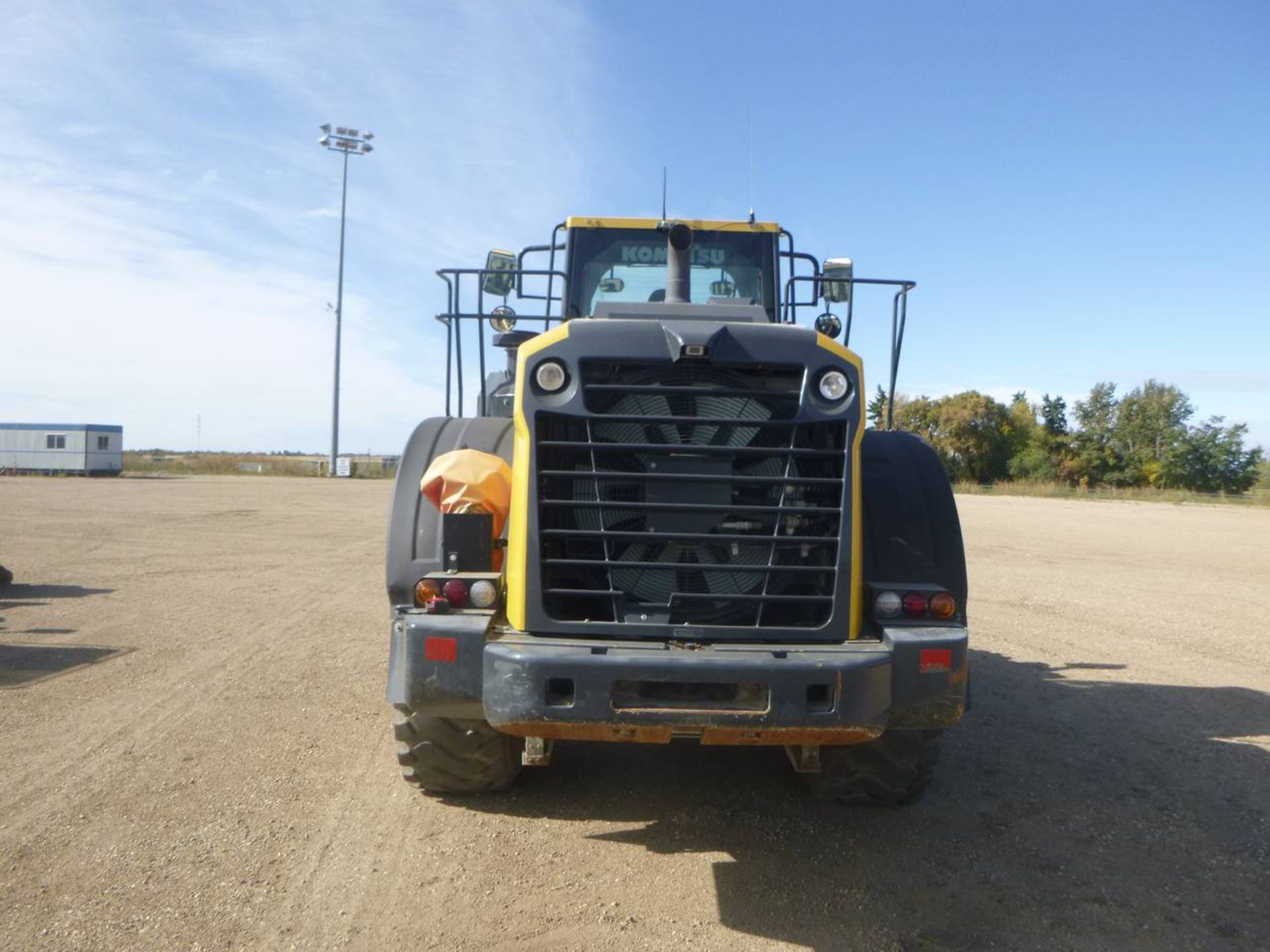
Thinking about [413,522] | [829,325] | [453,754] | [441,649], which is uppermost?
[829,325]

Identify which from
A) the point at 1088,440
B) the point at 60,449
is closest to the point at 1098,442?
the point at 1088,440

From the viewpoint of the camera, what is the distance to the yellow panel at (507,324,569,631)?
3596mm

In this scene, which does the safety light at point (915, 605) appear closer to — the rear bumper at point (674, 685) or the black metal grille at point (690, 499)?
the rear bumper at point (674, 685)

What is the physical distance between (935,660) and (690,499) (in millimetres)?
1072

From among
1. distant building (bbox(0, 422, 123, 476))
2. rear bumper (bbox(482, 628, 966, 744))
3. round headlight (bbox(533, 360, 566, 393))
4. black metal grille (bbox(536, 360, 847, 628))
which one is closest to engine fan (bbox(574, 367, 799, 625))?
black metal grille (bbox(536, 360, 847, 628))

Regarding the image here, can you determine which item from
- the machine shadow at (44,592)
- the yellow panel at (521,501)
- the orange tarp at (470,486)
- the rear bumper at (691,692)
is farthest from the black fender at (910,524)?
the machine shadow at (44,592)

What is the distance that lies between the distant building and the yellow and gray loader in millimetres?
49019

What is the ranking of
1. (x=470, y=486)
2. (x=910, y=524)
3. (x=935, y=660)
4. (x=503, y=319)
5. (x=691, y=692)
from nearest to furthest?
(x=691, y=692) → (x=935, y=660) → (x=470, y=486) → (x=910, y=524) → (x=503, y=319)

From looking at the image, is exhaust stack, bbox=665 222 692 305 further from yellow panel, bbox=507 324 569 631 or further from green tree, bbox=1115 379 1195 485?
green tree, bbox=1115 379 1195 485

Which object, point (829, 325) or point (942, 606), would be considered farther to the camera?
point (829, 325)

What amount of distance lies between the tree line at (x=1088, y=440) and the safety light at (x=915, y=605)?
60323 millimetres

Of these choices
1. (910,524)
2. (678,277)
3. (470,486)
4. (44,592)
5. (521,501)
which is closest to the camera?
(521,501)

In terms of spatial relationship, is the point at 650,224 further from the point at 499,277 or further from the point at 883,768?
the point at 883,768

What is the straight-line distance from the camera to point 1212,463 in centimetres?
6059
